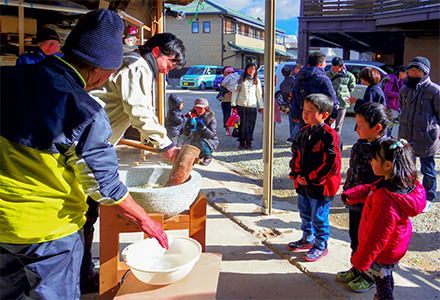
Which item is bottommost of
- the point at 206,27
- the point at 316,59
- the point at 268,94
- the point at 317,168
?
the point at 317,168

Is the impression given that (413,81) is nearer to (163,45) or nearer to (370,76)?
(370,76)

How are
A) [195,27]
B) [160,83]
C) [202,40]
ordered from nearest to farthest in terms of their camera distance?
[160,83], [195,27], [202,40]

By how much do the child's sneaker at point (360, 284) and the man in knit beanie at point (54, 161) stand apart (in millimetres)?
1815

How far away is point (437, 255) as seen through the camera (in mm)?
3543

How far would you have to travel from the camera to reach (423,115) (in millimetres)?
4449

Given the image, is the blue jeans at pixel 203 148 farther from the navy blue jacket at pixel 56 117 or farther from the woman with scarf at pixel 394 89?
the navy blue jacket at pixel 56 117

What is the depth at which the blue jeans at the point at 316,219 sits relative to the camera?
307 cm

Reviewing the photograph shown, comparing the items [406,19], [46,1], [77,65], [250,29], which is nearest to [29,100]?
[77,65]

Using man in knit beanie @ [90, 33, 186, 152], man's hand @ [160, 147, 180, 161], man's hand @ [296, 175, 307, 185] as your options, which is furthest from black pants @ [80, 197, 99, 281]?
man's hand @ [296, 175, 307, 185]

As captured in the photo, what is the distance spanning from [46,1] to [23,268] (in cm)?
451

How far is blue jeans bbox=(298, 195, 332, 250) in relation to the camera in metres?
3.07

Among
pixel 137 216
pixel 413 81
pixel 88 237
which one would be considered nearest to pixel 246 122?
pixel 413 81

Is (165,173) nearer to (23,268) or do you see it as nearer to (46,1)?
(23,268)

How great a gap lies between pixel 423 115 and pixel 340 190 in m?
1.49
